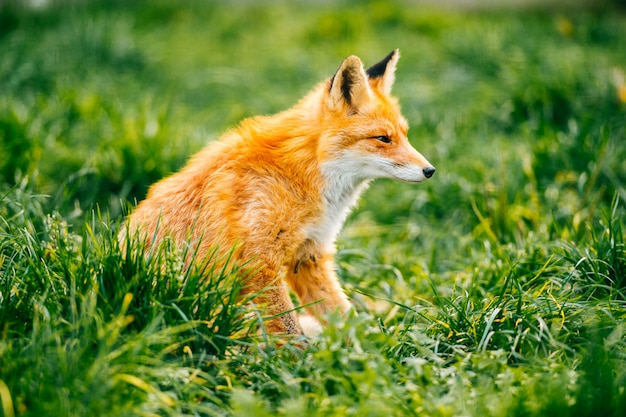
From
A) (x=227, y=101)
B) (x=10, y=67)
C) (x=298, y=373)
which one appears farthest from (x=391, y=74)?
(x=10, y=67)

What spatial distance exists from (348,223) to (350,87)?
219 cm

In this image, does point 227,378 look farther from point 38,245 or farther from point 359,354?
point 38,245

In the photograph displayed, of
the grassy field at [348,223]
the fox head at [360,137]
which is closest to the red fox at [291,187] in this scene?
the fox head at [360,137]

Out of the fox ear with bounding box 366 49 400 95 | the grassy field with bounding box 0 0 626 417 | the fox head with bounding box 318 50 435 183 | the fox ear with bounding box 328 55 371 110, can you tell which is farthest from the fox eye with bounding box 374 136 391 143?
the grassy field with bounding box 0 0 626 417

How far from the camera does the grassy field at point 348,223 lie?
2912mm

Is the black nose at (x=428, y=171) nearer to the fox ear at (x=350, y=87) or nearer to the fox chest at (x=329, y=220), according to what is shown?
the fox chest at (x=329, y=220)

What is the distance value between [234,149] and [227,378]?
1.50 m

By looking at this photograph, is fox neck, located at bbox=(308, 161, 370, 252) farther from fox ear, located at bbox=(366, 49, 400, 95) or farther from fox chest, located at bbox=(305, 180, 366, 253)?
fox ear, located at bbox=(366, 49, 400, 95)

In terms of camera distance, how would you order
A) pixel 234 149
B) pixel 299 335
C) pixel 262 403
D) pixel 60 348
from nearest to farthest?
pixel 60 348
pixel 262 403
pixel 299 335
pixel 234 149

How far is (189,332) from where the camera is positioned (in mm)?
3209

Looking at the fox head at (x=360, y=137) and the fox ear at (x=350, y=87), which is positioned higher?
the fox ear at (x=350, y=87)

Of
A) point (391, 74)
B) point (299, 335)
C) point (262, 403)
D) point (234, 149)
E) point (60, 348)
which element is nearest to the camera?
point (60, 348)

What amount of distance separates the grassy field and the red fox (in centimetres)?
25

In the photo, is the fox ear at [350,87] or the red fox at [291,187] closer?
the red fox at [291,187]
